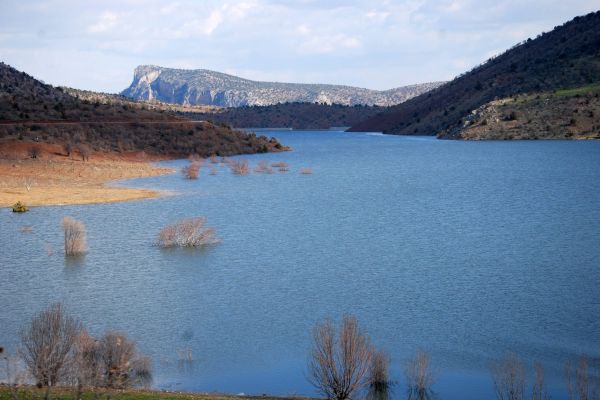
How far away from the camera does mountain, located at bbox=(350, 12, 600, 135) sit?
107 m

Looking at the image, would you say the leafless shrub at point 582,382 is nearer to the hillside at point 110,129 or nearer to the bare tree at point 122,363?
the bare tree at point 122,363

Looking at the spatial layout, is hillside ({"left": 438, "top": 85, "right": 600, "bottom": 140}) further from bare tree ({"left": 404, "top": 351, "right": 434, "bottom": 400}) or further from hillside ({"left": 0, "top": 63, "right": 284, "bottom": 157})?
bare tree ({"left": 404, "top": 351, "right": 434, "bottom": 400})

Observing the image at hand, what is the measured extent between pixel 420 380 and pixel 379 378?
2.94 feet

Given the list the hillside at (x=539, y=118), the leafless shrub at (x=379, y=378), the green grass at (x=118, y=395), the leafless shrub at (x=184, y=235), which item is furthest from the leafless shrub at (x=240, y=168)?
the green grass at (x=118, y=395)

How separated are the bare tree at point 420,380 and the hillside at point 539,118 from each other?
7978 cm

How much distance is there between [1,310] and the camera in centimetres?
2353

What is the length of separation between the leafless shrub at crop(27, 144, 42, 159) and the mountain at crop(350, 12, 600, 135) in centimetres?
6281

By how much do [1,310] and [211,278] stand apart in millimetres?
7208

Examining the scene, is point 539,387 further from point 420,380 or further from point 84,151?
point 84,151

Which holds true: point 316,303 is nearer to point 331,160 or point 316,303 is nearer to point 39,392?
point 39,392

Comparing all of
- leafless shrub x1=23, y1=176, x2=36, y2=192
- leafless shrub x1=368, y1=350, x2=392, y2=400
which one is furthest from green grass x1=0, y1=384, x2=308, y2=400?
leafless shrub x1=23, y1=176, x2=36, y2=192

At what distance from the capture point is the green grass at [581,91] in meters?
95.5

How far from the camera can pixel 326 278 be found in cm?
2716

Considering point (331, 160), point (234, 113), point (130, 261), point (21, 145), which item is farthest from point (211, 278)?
point (234, 113)
